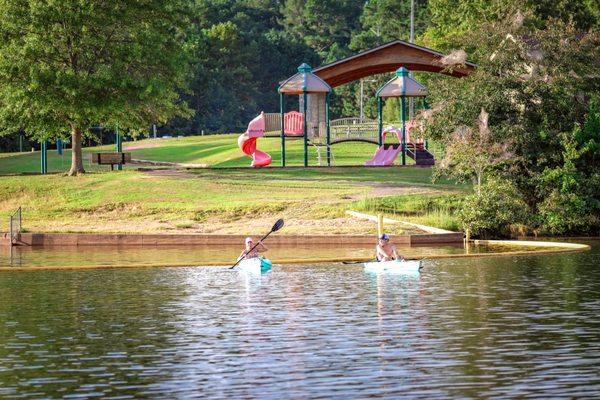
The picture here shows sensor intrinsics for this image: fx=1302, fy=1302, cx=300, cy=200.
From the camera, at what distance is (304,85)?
63344 mm

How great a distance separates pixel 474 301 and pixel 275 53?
11635 cm

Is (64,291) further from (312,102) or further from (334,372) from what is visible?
(312,102)

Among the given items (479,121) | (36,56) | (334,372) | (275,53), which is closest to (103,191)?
(36,56)

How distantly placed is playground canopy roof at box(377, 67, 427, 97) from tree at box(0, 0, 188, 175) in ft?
35.1

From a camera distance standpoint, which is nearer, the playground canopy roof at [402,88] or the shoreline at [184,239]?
the shoreline at [184,239]

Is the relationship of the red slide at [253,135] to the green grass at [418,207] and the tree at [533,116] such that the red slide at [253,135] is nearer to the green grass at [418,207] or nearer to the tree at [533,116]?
the green grass at [418,207]

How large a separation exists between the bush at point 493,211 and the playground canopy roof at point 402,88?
20.3 metres

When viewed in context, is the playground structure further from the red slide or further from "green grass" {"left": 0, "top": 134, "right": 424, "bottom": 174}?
"green grass" {"left": 0, "top": 134, "right": 424, "bottom": 174}

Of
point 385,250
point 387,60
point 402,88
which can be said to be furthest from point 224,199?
point 385,250

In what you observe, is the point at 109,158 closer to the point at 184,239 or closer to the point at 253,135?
the point at 253,135

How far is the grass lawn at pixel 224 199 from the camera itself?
4725 centimetres

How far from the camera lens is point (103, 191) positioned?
179 ft

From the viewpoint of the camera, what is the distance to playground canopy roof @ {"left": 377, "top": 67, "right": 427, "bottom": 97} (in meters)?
65.6

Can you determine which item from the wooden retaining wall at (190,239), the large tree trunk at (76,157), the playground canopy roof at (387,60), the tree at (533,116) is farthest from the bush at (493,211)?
the playground canopy roof at (387,60)
